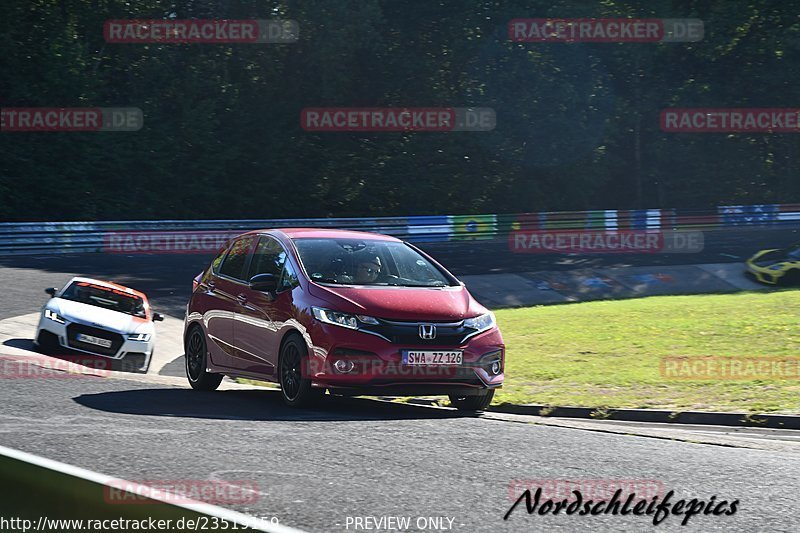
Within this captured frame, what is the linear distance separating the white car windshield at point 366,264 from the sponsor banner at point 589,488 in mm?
4213

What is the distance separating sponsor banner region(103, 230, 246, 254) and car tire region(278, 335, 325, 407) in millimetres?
24006

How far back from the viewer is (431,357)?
9.83 metres

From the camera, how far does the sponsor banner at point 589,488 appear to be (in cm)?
613

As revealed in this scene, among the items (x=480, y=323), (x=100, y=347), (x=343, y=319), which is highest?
A: (x=343, y=319)

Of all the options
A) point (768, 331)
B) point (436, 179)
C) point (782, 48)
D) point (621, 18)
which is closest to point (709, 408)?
point (768, 331)

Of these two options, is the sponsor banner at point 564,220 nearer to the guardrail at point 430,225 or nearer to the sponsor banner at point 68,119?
the guardrail at point 430,225

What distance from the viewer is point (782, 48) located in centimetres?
5100

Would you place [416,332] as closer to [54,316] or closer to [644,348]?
[644,348]

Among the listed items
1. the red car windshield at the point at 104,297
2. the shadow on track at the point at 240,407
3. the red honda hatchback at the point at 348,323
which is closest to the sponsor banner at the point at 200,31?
the red car windshield at the point at 104,297

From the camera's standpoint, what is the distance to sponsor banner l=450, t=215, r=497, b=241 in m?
40.4

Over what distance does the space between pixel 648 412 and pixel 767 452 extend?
2.87m

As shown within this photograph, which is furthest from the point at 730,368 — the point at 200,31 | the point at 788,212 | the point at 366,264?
the point at 788,212

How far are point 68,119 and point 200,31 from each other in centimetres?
655

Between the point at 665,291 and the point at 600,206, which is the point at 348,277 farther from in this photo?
the point at 600,206
